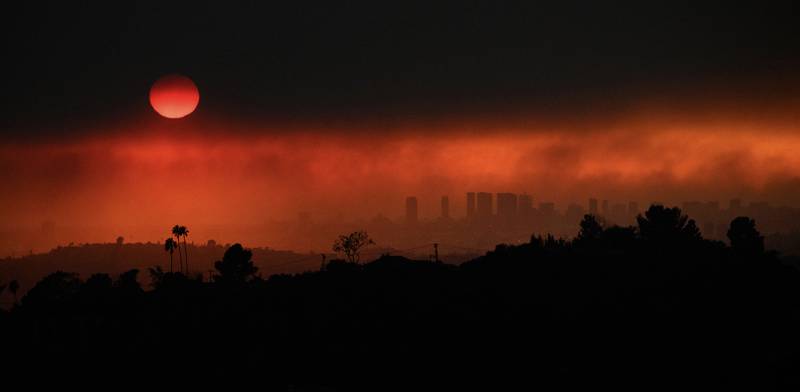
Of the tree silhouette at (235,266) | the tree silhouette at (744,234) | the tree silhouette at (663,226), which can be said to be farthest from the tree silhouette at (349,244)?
the tree silhouette at (744,234)

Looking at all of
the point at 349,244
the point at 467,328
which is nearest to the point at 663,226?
the point at 349,244

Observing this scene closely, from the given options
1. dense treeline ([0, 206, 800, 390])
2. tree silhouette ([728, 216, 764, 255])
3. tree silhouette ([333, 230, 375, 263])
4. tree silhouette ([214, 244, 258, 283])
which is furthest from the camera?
tree silhouette ([333, 230, 375, 263])

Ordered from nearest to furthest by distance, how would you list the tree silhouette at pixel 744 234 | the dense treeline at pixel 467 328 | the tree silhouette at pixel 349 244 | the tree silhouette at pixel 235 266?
the dense treeline at pixel 467 328
the tree silhouette at pixel 744 234
the tree silhouette at pixel 235 266
the tree silhouette at pixel 349 244

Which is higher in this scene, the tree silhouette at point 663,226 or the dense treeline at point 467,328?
the tree silhouette at point 663,226

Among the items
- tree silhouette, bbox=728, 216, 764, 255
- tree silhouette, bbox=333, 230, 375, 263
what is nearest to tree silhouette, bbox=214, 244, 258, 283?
tree silhouette, bbox=333, 230, 375, 263

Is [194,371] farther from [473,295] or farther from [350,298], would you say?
[473,295]

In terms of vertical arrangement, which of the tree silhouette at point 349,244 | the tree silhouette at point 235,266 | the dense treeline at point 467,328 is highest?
the tree silhouette at point 349,244

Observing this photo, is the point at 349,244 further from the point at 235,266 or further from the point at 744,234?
the point at 744,234

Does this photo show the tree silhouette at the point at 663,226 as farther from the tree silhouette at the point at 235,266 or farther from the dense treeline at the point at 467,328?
the tree silhouette at the point at 235,266

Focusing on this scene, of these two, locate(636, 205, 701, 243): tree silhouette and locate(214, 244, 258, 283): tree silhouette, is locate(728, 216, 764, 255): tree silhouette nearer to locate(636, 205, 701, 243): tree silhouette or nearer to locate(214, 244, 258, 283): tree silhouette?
locate(636, 205, 701, 243): tree silhouette
